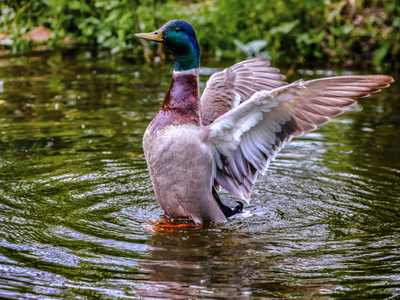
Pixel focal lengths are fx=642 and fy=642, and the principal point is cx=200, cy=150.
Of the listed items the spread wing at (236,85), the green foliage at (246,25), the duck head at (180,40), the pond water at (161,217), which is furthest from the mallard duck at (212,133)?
the green foliage at (246,25)

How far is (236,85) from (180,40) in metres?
1.11

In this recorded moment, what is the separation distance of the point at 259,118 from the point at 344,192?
1.16m

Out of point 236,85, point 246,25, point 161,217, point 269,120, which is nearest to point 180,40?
point 269,120

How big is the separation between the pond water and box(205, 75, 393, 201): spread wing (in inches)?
14.5

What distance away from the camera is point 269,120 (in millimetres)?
4352

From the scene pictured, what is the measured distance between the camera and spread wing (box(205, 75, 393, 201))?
4055mm

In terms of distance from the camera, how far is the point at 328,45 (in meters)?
10.7

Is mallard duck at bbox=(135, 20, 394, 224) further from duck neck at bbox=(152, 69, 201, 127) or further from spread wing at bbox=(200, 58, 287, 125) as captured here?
spread wing at bbox=(200, 58, 287, 125)

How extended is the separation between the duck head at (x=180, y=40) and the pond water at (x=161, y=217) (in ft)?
3.63

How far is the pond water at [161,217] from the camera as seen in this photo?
327 centimetres

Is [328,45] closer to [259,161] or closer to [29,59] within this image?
[29,59]

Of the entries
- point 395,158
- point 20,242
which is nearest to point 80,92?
point 395,158

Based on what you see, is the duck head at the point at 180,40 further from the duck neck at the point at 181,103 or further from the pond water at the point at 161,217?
the pond water at the point at 161,217

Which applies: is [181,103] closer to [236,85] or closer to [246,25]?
[236,85]
